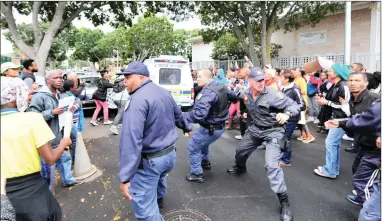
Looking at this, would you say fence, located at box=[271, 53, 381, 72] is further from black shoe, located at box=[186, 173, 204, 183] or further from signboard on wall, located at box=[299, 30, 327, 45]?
black shoe, located at box=[186, 173, 204, 183]

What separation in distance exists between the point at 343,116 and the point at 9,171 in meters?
4.22

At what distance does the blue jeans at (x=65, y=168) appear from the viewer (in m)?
4.00

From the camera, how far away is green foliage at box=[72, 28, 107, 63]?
46.9 m

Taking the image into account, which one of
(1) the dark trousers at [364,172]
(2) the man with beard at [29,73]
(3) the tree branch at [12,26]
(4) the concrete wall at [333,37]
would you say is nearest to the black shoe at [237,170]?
(1) the dark trousers at [364,172]

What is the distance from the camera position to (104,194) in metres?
4.00

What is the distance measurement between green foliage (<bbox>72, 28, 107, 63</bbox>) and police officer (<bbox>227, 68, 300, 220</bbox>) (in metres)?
46.8

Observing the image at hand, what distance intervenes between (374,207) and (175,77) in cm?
801

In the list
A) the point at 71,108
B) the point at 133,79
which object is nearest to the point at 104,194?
the point at 71,108

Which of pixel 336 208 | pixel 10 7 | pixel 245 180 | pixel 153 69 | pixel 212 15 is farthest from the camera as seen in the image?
pixel 212 15

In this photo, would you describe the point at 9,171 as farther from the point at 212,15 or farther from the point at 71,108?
the point at 212,15

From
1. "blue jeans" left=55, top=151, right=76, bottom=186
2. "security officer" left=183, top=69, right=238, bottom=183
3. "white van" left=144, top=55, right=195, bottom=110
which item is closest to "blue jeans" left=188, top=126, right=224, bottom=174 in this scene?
"security officer" left=183, top=69, right=238, bottom=183

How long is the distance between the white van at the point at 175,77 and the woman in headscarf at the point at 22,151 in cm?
780

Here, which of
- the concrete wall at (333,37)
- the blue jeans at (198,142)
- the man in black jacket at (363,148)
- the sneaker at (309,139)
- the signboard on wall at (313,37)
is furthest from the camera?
the signboard on wall at (313,37)

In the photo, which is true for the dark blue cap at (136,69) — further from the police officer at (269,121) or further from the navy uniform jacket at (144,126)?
the police officer at (269,121)
